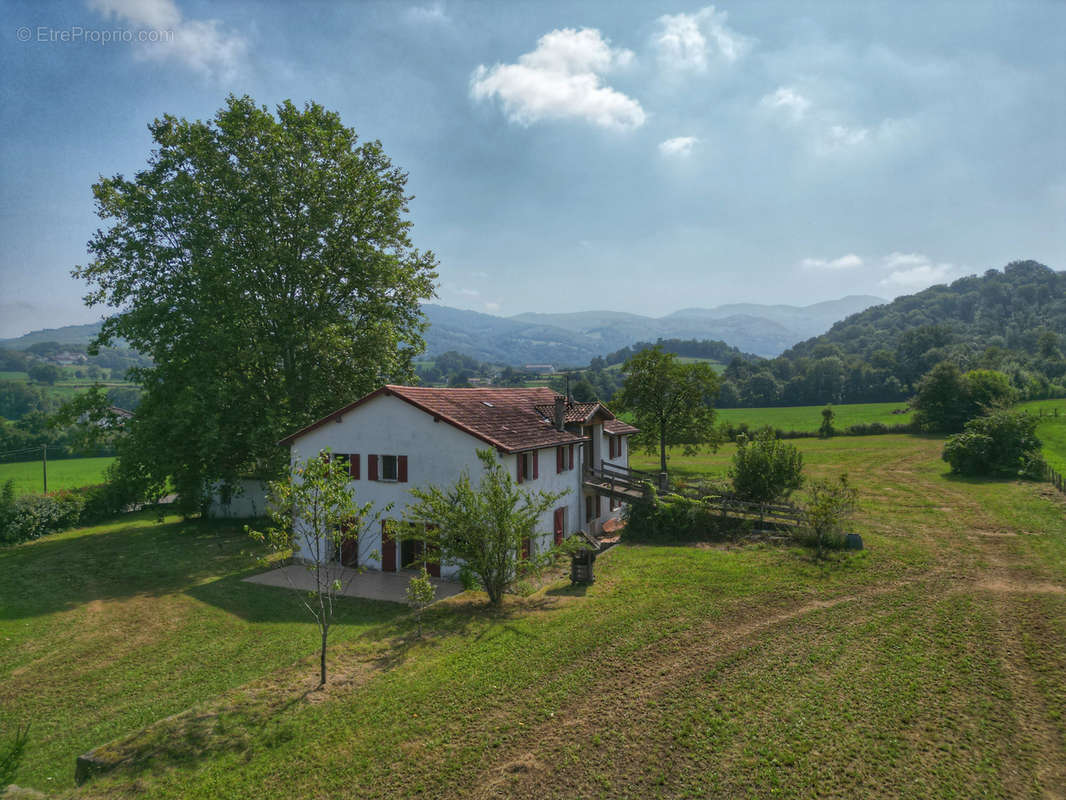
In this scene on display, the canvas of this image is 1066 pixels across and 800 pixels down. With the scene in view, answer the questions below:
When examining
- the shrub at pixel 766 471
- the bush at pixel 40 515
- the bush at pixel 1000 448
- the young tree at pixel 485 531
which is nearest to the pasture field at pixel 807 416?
the bush at pixel 1000 448

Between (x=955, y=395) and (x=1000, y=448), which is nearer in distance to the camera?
(x=1000, y=448)

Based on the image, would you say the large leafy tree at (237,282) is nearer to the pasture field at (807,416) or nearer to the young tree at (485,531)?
the young tree at (485,531)

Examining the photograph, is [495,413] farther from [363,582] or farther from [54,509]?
[54,509]

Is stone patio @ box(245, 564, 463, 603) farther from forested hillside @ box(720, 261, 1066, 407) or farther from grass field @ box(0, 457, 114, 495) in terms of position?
forested hillside @ box(720, 261, 1066, 407)

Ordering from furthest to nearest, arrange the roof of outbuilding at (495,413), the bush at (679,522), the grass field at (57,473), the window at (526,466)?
the grass field at (57,473) < the bush at (679,522) < the window at (526,466) < the roof of outbuilding at (495,413)

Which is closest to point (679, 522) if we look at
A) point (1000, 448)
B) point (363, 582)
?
point (363, 582)

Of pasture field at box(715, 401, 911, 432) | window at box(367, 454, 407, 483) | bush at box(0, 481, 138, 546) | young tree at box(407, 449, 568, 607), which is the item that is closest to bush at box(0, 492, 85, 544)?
bush at box(0, 481, 138, 546)
